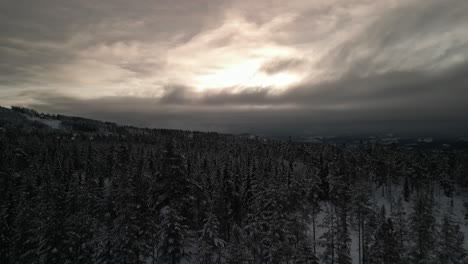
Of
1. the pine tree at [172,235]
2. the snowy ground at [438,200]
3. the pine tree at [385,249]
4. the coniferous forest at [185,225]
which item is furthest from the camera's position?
the snowy ground at [438,200]

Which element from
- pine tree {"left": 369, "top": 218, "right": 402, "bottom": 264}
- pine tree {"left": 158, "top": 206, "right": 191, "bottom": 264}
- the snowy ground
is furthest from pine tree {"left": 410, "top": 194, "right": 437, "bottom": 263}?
pine tree {"left": 158, "top": 206, "right": 191, "bottom": 264}

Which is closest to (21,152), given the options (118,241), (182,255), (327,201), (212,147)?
(118,241)

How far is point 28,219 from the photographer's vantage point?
32.6 meters

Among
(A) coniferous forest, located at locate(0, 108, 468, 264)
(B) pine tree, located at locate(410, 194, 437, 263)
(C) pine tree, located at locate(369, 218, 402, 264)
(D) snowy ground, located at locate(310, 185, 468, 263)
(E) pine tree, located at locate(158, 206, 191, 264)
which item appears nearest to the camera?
(E) pine tree, located at locate(158, 206, 191, 264)

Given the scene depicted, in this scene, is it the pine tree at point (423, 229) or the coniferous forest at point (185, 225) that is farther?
the pine tree at point (423, 229)

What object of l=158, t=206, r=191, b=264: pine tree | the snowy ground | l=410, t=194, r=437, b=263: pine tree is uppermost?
l=158, t=206, r=191, b=264: pine tree

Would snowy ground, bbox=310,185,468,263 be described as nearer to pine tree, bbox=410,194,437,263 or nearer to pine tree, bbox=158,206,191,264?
pine tree, bbox=410,194,437,263

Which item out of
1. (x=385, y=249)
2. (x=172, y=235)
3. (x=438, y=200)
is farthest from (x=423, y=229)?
(x=438, y=200)

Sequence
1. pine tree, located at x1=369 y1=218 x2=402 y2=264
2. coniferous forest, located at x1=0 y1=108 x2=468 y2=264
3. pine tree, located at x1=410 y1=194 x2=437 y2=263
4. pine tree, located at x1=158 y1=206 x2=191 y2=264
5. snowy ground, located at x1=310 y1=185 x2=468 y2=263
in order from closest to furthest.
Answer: pine tree, located at x1=158 y1=206 x2=191 y2=264 < coniferous forest, located at x1=0 y1=108 x2=468 y2=264 < pine tree, located at x1=369 y1=218 x2=402 y2=264 < pine tree, located at x1=410 y1=194 x2=437 y2=263 < snowy ground, located at x1=310 y1=185 x2=468 y2=263

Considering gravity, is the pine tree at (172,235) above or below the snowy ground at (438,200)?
above

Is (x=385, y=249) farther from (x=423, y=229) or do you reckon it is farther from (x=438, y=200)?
(x=438, y=200)

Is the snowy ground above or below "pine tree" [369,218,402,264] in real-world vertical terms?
below

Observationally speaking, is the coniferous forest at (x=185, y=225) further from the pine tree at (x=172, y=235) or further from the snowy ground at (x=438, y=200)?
the snowy ground at (x=438, y=200)

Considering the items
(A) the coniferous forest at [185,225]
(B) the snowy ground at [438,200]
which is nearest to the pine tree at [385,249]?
(A) the coniferous forest at [185,225]
